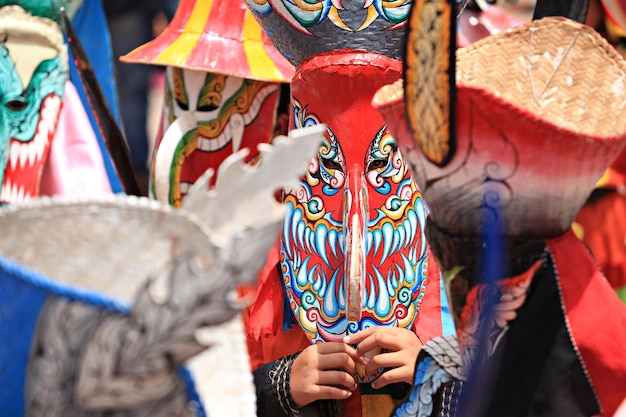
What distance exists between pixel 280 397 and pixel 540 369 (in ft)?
1.96

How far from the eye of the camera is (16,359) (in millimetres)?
1031

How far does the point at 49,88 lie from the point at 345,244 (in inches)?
23.1

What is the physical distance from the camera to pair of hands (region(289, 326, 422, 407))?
1.67 m

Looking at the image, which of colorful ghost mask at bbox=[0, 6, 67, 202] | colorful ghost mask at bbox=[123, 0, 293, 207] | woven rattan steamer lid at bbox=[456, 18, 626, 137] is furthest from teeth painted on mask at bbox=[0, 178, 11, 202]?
woven rattan steamer lid at bbox=[456, 18, 626, 137]

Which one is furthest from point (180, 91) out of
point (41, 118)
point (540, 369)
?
point (540, 369)

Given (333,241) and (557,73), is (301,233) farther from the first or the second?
(557,73)

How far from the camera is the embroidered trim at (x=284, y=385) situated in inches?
69.7

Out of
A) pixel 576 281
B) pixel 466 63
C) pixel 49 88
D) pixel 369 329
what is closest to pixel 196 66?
pixel 49 88

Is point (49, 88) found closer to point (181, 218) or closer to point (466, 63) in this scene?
A: point (466, 63)

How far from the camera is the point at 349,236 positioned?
1.70m

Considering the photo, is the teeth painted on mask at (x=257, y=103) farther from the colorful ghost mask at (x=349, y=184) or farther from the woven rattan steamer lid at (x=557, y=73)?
the woven rattan steamer lid at (x=557, y=73)

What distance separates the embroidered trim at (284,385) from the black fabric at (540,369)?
21.3 inches

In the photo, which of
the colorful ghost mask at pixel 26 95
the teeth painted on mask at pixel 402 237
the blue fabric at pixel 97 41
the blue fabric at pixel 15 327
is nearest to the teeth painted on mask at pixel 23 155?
the colorful ghost mask at pixel 26 95

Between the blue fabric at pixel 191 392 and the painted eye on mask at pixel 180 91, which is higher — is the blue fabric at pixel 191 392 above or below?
above
